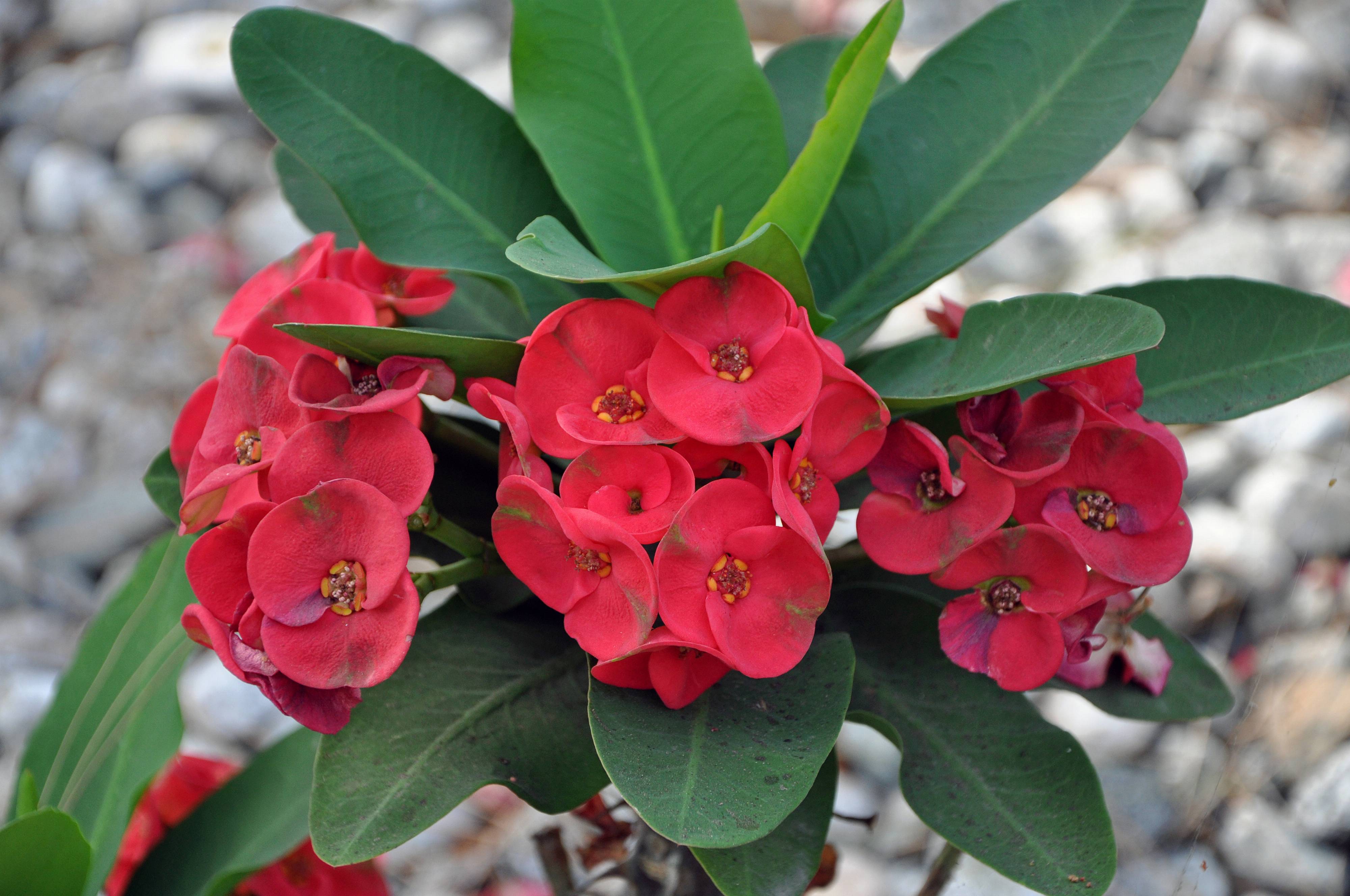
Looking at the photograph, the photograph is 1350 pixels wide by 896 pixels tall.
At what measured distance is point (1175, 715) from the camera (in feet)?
2.38

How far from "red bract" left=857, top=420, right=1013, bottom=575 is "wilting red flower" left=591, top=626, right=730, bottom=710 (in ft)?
0.36

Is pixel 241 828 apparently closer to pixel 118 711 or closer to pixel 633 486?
pixel 118 711

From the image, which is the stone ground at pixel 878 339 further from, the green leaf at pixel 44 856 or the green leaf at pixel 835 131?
the green leaf at pixel 835 131

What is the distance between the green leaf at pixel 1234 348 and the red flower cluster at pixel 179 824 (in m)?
0.72

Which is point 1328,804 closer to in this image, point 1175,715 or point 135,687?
point 1175,715

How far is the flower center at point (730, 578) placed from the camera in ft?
1.65

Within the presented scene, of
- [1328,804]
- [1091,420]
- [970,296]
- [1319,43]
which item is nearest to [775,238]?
[1091,420]

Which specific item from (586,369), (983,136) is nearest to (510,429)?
(586,369)

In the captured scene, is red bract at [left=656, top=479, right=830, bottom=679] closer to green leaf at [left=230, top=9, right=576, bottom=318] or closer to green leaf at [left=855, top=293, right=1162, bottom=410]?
green leaf at [left=855, top=293, right=1162, bottom=410]

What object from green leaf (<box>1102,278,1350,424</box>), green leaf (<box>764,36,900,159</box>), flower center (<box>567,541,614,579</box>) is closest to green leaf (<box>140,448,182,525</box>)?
flower center (<box>567,541,614,579</box>)

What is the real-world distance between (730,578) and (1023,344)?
0.20 metres

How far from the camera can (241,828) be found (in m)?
0.85

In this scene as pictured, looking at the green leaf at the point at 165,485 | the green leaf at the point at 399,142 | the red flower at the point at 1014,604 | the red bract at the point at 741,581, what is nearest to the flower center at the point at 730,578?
the red bract at the point at 741,581

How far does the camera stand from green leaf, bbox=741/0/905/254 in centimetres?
57
